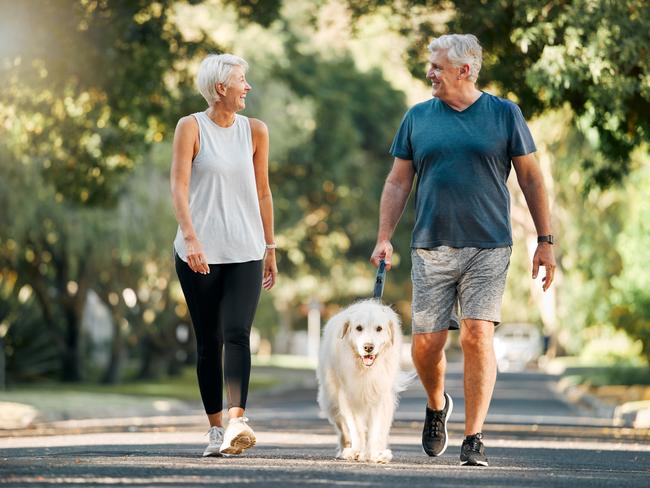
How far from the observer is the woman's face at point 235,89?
9172mm

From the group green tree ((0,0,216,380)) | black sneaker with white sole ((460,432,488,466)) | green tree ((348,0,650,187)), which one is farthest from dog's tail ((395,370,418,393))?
green tree ((0,0,216,380))

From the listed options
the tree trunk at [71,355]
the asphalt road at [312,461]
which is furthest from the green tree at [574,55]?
the tree trunk at [71,355]

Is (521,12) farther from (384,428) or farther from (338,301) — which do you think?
(338,301)

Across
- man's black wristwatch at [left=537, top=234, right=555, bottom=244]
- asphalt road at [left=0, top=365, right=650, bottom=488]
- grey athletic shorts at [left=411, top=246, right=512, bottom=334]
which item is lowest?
asphalt road at [left=0, top=365, right=650, bottom=488]

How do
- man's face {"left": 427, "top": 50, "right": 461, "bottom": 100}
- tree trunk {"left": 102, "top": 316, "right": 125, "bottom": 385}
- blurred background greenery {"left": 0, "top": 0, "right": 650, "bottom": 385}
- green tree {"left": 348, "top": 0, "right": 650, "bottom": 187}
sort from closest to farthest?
1. man's face {"left": 427, "top": 50, "right": 461, "bottom": 100}
2. green tree {"left": 348, "top": 0, "right": 650, "bottom": 187}
3. blurred background greenery {"left": 0, "top": 0, "right": 650, "bottom": 385}
4. tree trunk {"left": 102, "top": 316, "right": 125, "bottom": 385}

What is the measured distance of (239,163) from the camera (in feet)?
30.3

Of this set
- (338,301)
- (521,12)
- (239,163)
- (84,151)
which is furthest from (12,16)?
(338,301)

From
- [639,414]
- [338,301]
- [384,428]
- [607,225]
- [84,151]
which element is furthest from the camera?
[338,301]

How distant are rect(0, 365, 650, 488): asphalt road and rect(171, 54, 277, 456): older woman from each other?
556 millimetres

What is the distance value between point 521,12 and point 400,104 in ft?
109

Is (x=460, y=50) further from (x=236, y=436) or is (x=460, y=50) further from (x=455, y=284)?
(x=236, y=436)

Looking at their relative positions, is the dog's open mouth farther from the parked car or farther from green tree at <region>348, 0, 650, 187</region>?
the parked car

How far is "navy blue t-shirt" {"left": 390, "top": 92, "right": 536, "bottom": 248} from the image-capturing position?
9.05 metres

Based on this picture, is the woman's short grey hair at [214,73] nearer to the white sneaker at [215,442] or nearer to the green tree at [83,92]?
the white sneaker at [215,442]
